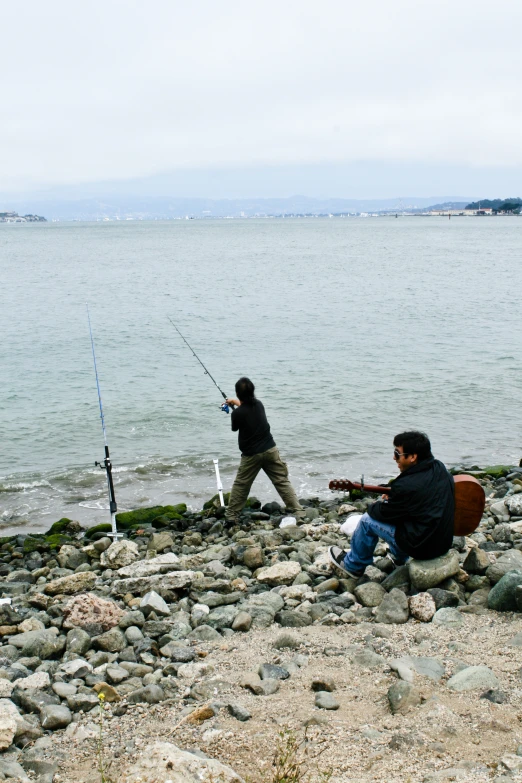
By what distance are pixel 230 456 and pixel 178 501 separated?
95.2 inches

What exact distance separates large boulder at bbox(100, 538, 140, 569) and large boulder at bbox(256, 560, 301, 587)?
74.1 inches

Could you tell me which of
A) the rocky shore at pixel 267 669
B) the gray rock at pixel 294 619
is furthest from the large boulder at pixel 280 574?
the gray rock at pixel 294 619

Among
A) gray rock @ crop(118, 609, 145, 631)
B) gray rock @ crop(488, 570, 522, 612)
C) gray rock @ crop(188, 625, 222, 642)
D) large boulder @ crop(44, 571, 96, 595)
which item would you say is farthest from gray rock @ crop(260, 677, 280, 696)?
large boulder @ crop(44, 571, 96, 595)

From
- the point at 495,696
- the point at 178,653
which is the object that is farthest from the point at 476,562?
the point at 178,653

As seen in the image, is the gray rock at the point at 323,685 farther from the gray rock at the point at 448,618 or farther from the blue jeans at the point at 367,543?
the blue jeans at the point at 367,543

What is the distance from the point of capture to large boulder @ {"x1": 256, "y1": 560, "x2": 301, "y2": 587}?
7234mm

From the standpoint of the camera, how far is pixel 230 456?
14547 millimetres

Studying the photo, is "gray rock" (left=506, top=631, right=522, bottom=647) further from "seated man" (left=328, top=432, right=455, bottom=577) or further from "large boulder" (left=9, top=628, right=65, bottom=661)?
"large boulder" (left=9, top=628, right=65, bottom=661)

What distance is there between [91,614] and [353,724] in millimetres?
2683

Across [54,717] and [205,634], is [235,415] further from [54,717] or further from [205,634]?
[54,717]

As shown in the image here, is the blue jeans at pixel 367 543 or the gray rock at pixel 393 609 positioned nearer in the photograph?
the gray rock at pixel 393 609

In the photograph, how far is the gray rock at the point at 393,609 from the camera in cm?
602

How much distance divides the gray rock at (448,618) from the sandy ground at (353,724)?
111mm

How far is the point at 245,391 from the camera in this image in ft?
31.2
